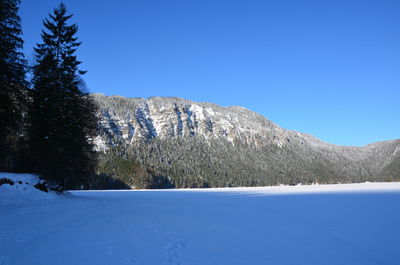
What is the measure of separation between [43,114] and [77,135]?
3379mm

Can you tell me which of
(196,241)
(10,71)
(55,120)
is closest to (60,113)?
(55,120)

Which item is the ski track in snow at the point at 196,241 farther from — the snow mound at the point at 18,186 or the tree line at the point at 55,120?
the tree line at the point at 55,120

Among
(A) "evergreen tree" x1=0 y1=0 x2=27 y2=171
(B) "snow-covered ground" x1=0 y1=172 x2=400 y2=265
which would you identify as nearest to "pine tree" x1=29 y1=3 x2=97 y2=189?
(A) "evergreen tree" x1=0 y1=0 x2=27 y2=171

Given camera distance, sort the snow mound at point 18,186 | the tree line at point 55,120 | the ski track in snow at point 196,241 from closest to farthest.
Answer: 1. the ski track in snow at point 196,241
2. the snow mound at point 18,186
3. the tree line at point 55,120

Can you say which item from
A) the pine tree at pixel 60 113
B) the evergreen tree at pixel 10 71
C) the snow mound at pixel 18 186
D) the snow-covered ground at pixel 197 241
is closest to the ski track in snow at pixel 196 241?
the snow-covered ground at pixel 197 241

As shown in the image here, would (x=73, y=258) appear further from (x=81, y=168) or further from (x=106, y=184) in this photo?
(x=106, y=184)

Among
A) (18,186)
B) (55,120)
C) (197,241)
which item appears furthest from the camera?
(55,120)

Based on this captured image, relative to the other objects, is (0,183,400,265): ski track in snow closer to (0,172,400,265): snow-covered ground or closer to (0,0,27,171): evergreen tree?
(0,172,400,265): snow-covered ground

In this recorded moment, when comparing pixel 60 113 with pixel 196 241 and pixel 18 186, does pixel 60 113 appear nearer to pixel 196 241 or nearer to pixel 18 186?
pixel 18 186

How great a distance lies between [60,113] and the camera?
22953mm

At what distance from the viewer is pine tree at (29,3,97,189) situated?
21.9 meters

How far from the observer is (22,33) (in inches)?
662

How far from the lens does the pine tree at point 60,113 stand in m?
21.9

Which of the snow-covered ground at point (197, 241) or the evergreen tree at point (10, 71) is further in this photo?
the evergreen tree at point (10, 71)
